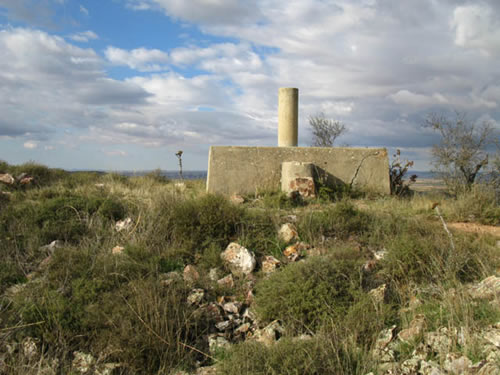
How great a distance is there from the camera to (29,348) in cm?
466

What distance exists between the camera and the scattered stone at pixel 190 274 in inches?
238

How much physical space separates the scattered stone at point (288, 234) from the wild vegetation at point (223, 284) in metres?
0.11

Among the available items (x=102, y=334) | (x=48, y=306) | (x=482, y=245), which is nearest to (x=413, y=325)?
(x=482, y=245)

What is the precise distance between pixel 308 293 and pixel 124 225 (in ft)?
13.6

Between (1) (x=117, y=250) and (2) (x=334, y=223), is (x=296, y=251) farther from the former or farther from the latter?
(1) (x=117, y=250)

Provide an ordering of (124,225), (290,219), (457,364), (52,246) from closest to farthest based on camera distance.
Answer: (457,364) < (52,246) < (124,225) < (290,219)

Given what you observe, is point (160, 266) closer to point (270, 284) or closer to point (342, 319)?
point (270, 284)

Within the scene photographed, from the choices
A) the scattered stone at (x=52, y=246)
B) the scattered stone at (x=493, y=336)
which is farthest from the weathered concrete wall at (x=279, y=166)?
the scattered stone at (x=493, y=336)

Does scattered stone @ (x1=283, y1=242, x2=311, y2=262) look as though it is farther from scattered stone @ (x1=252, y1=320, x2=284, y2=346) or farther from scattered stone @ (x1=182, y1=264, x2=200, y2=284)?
scattered stone @ (x1=252, y1=320, x2=284, y2=346)

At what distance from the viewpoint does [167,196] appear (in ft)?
28.2

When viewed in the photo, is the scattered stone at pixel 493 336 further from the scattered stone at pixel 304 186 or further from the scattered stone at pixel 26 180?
the scattered stone at pixel 26 180

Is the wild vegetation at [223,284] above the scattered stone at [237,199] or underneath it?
underneath

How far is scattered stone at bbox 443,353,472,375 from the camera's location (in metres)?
3.64

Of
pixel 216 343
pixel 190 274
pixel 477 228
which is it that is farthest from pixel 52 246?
pixel 477 228
